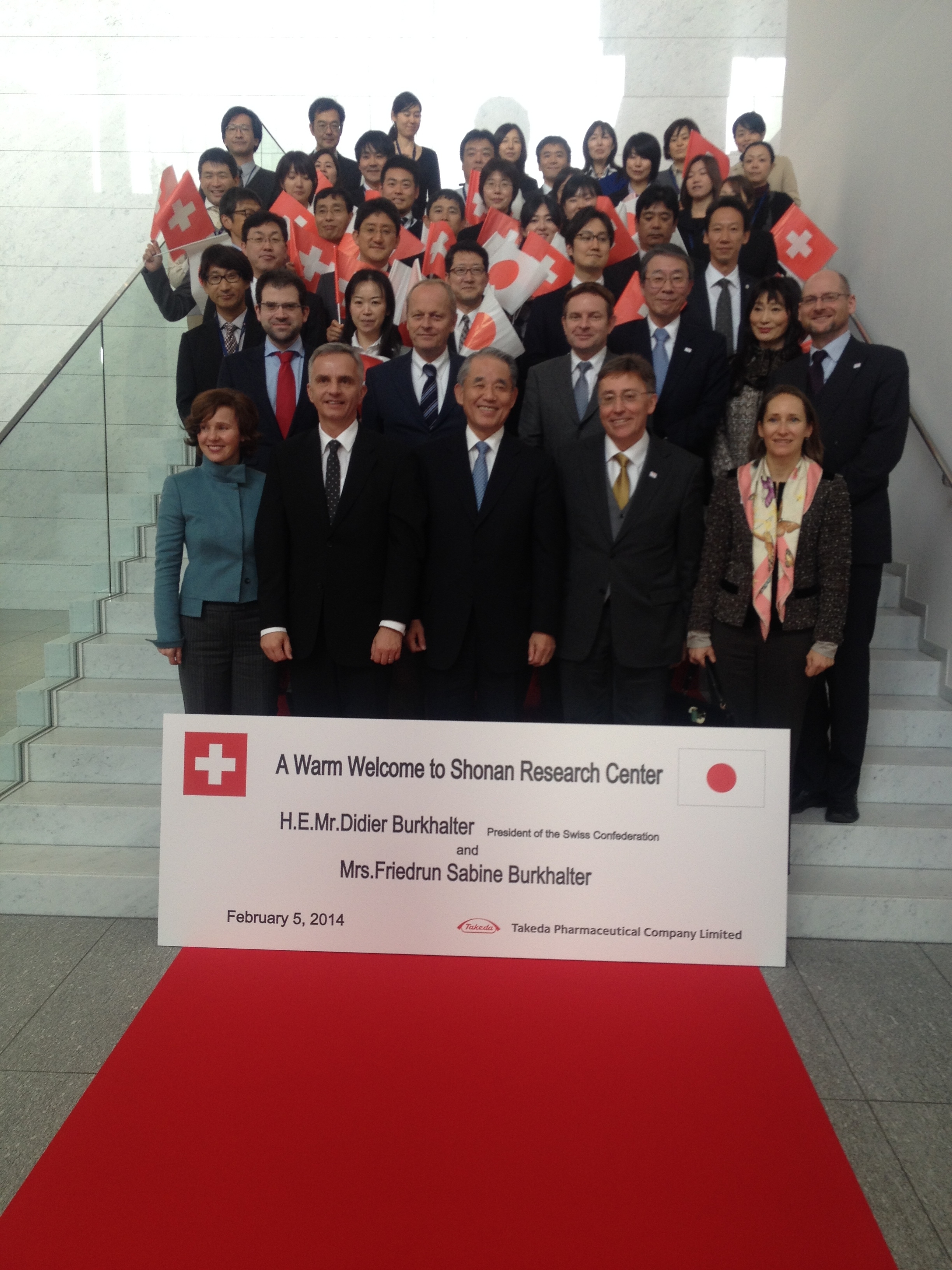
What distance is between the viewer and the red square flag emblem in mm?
2680

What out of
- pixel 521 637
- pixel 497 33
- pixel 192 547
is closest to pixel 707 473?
pixel 521 637

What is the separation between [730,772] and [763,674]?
0.59m

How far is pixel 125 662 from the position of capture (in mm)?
4184

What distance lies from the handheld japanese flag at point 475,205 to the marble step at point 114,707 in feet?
11.0

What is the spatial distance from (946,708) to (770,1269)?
279cm

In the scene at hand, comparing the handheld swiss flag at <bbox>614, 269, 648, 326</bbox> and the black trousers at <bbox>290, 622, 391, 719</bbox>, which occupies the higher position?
the handheld swiss flag at <bbox>614, 269, 648, 326</bbox>

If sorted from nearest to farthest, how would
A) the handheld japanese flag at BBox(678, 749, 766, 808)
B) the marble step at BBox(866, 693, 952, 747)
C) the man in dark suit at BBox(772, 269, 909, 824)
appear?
the handheld japanese flag at BBox(678, 749, 766, 808) < the man in dark suit at BBox(772, 269, 909, 824) < the marble step at BBox(866, 693, 952, 747)

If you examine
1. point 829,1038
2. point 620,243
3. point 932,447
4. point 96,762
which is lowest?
point 829,1038

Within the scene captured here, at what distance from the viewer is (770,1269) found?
5.38 ft

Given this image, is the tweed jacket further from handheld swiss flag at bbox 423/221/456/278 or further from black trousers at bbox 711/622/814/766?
handheld swiss flag at bbox 423/221/456/278

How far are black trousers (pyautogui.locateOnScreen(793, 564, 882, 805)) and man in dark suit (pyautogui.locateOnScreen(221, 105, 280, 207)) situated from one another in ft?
14.5

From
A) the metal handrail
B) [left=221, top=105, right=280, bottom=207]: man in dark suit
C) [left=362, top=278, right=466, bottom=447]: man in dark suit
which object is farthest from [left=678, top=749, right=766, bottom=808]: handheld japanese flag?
[left=221, top=105, right=280, bottom=207]: man in dark suit

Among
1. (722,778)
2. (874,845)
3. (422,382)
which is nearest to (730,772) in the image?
(722,778)

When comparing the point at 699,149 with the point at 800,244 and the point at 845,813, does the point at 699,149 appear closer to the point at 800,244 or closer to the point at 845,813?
the point at 800,244
